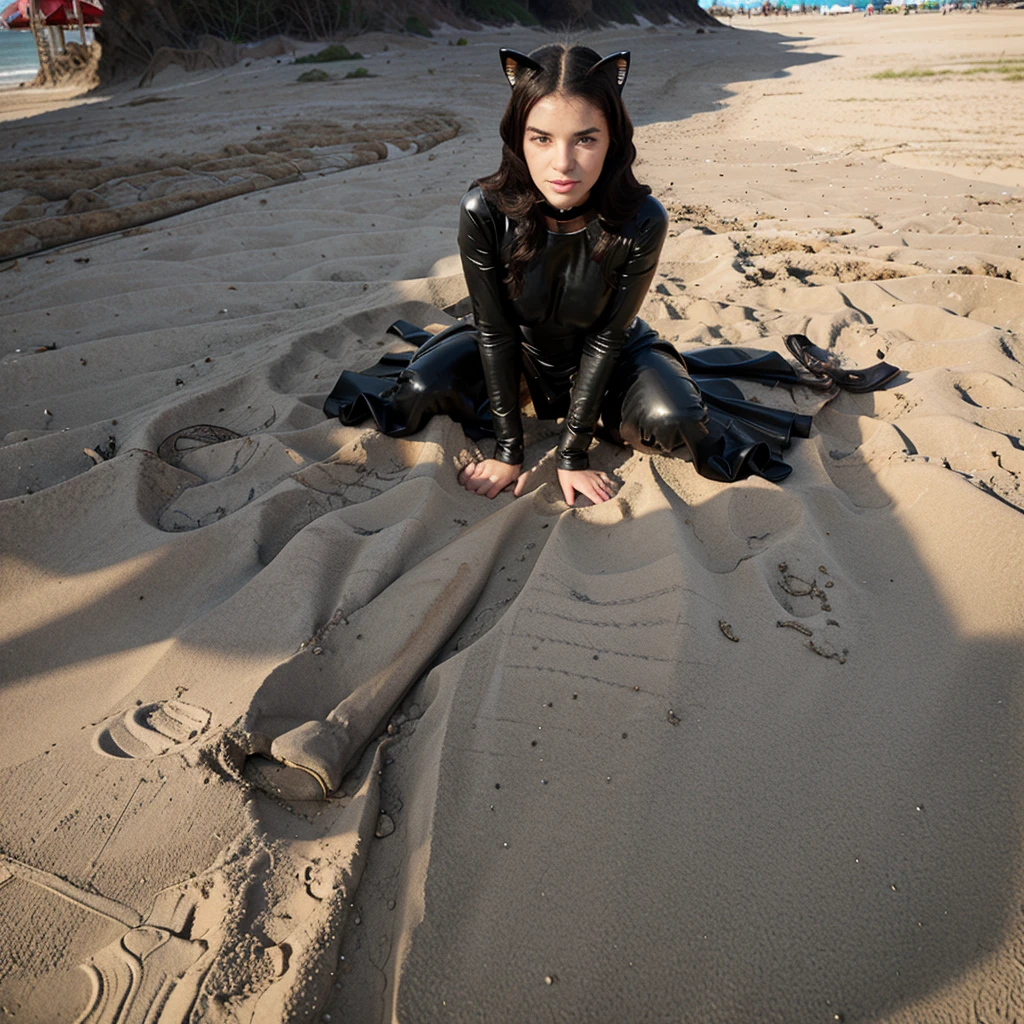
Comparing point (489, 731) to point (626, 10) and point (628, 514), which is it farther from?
point (626, 10)

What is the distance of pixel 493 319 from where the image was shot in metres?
2.05

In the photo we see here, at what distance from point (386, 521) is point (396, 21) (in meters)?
20.9

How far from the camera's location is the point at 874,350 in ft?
9.55

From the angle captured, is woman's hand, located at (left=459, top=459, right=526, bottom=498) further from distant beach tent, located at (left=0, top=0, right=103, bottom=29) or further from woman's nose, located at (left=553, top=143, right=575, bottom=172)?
distant beach tent, located at (left=0, top=0, right=103, bottom=29)

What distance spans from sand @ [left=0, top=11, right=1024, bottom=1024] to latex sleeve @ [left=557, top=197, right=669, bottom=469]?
0.17 metres

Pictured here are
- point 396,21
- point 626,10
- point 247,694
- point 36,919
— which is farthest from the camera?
point 626,10

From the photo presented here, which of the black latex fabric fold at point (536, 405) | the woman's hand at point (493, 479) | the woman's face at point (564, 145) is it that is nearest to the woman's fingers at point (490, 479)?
the woman's hand at point (493, 479)

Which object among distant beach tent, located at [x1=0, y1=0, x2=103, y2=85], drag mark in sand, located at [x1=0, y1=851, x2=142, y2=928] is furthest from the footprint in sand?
distant beach tent, located at [x1=0, y1=0, x2=103, y2=85]

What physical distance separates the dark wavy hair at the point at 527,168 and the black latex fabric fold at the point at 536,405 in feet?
1.43

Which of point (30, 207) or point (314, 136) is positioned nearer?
point (30, 207)

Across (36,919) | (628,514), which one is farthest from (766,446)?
(36,919)

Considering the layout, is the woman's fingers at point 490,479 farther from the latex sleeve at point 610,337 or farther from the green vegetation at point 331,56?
the green vegetation at point 331,56

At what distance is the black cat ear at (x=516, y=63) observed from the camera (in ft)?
5.28

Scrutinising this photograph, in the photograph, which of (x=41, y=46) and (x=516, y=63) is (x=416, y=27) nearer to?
(x=41, y=46)
